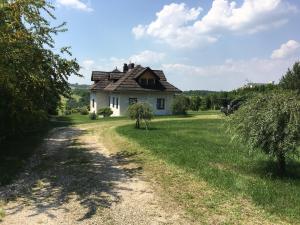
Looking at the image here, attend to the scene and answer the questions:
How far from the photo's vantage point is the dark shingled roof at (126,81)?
44.8 metres

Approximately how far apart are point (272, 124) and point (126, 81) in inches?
1351

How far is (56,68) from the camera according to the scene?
1538 cm

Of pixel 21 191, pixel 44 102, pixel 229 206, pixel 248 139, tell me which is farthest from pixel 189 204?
pixel 44 102

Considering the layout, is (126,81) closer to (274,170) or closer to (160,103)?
(160,103)

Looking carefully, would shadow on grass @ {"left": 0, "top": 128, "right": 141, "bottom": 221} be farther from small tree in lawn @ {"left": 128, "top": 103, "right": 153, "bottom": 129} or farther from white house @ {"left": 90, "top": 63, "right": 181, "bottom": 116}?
white house @ {"left": 90, "top": 63, "right": 181, "bottom": 116}

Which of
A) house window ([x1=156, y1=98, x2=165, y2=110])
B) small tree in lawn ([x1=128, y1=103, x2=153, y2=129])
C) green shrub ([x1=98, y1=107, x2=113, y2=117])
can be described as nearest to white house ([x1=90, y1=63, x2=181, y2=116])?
house window ([x1=156, y1=98, x2=165, y2=110])

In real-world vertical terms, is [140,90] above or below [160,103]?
above

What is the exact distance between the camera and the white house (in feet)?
147

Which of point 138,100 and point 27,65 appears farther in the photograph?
point 138,100

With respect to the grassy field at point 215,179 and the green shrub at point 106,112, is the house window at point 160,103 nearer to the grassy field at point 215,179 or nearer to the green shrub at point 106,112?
the green shrub at point 106,112

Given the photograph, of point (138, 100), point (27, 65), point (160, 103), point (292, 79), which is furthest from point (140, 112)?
point (292, 79)

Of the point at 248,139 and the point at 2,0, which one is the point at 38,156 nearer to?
the point at 2,0

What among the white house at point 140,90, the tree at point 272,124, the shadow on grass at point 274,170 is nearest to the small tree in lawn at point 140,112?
the shadow on grass at point 274,170

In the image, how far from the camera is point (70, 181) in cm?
1301
